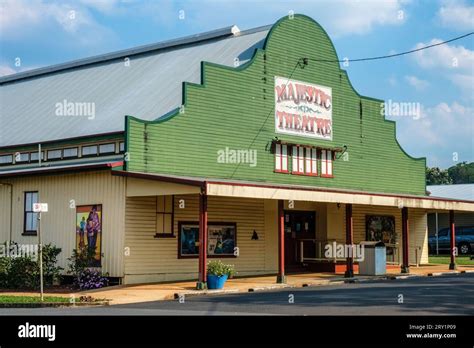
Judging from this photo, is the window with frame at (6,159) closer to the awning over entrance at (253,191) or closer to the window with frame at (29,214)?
the window with frame at (29,214)

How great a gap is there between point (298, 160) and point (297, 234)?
11.2 ft

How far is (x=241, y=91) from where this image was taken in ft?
105

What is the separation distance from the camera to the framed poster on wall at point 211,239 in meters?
29.8

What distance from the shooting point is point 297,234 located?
3572 cm

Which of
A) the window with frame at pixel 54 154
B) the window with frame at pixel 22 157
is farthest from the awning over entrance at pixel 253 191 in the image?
the window with frame at pixel 22 157

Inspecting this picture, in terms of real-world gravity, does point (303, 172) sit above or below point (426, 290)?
above

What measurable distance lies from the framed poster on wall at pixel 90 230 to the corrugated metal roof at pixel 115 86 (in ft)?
12.1

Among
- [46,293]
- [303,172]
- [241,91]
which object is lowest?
[46,293]

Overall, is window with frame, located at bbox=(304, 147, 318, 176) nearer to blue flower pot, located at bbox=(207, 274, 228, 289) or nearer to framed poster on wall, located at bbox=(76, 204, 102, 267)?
framed poster on wall, located at bbox=(76, 204, 102, 267)

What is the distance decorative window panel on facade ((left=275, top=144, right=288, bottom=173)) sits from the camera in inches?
1315

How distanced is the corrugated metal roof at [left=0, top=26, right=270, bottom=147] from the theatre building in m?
0.10
